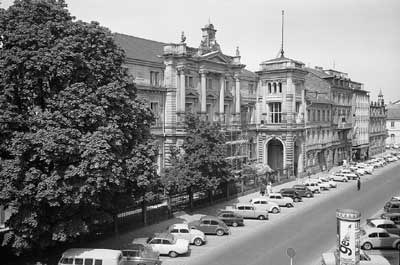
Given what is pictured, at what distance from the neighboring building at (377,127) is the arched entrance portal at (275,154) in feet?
153

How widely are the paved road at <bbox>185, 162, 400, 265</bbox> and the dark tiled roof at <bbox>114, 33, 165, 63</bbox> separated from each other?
22738 millimetres

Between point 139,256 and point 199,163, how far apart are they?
46.0ft

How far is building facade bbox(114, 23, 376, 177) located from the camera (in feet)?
165

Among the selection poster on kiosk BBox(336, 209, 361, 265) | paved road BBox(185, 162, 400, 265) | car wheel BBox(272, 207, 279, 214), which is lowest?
paved road BBox(185, 162, 400, 265)

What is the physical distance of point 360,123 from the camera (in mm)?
99438

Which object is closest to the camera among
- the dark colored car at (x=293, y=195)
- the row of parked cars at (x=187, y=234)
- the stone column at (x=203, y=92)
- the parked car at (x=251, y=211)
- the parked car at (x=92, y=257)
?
the parked car at (x=92, y=257)

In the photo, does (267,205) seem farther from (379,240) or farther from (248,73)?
A: (248,73)

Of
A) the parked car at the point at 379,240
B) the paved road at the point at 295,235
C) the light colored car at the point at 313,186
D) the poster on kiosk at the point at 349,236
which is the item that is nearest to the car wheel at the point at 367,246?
the parked car at the point at 379,240

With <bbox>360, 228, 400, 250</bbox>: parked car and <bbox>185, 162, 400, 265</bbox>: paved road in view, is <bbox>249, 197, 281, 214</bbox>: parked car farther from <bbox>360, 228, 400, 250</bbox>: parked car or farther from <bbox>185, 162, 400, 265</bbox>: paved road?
<bbox>360, 228, 400, 250</bbox>: parked car

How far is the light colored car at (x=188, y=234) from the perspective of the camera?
103 ft

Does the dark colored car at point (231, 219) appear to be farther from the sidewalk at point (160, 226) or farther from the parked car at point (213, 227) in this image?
the sidewalk at point (160, 226)

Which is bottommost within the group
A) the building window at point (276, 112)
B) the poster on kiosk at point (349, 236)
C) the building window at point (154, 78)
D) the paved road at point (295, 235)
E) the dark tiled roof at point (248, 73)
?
the paved road at point (295, 235)

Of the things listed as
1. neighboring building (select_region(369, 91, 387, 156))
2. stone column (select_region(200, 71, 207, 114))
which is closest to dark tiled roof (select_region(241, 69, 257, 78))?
stone column (select_region(200, 71, 207, 114))

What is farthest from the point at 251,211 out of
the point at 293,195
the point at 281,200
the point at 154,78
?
the point at 154,78
